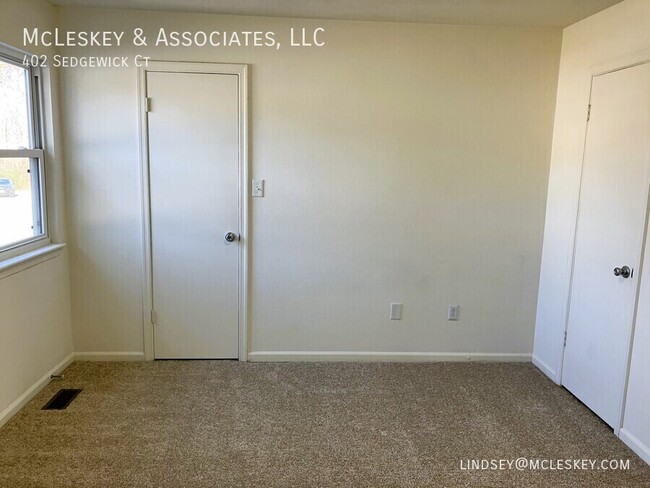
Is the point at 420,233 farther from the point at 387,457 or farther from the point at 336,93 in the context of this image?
the point at 387,457

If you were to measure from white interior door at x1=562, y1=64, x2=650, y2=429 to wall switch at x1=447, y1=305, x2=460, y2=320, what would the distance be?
29.3 inches

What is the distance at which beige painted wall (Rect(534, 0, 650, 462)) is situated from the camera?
2453 mm

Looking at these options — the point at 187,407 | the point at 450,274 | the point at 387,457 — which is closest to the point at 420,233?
the point at 450,274

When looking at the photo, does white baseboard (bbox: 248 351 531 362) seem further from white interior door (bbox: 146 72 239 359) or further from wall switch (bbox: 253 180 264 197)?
wall switch (bbox: 253 180 264 197)

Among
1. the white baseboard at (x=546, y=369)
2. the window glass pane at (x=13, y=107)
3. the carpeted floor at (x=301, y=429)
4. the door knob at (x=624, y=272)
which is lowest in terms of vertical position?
the carpeted floor at (x=301, y=429)

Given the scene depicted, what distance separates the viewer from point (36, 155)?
2.97 metres

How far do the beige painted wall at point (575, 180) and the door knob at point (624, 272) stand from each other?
0.10 meters

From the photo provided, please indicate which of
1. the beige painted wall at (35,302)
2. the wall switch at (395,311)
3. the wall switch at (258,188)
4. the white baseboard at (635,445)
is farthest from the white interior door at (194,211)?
the white baseboard at (635,445)

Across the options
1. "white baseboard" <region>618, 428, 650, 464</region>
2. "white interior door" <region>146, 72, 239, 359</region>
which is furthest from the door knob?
"white interior door" <region>146, 72, 239, 359</region>

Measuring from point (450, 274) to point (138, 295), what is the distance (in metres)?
2.21

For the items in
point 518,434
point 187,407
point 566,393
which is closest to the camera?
point 518,434

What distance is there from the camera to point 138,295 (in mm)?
3379

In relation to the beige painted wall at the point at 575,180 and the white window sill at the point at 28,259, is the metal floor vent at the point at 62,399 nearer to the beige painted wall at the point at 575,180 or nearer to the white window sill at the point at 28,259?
the white window sill at the point at 28,259

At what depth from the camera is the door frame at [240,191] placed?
3.13 meters
